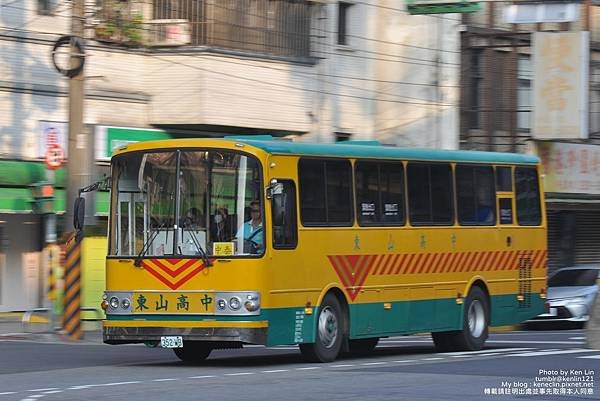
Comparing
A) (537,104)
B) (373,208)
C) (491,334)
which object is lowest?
(491,334)

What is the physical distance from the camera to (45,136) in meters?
27.8

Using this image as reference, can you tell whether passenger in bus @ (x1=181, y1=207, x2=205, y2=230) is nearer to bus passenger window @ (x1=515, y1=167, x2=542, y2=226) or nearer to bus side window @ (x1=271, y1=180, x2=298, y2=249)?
bus side window @ (x1=271, y1=180, x2=298, y2=249)

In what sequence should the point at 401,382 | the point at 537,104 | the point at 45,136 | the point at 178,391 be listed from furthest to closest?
the point at 537,104 < the point at 45,136 < the point at 401,382 < the point at 178,391

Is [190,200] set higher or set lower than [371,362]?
higher

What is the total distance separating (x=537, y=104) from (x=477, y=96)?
211cm

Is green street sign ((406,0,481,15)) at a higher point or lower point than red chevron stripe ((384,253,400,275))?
higher

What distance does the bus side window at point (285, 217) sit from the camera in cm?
1706

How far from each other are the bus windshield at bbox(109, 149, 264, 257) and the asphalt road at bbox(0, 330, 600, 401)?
1548mm

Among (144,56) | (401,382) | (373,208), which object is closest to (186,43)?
(144,56)

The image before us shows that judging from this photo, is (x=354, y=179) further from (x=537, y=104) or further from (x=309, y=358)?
(x=537, y=104)

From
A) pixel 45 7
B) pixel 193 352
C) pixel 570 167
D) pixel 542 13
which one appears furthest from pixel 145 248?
pixel 570 167

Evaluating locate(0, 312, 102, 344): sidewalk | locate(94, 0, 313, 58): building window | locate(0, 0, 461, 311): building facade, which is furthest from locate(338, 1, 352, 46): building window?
locate(0, 312, 102, 344): sidewalk

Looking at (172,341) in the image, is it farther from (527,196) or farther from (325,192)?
(527,196)

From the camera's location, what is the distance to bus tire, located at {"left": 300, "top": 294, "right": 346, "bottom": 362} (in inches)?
701
